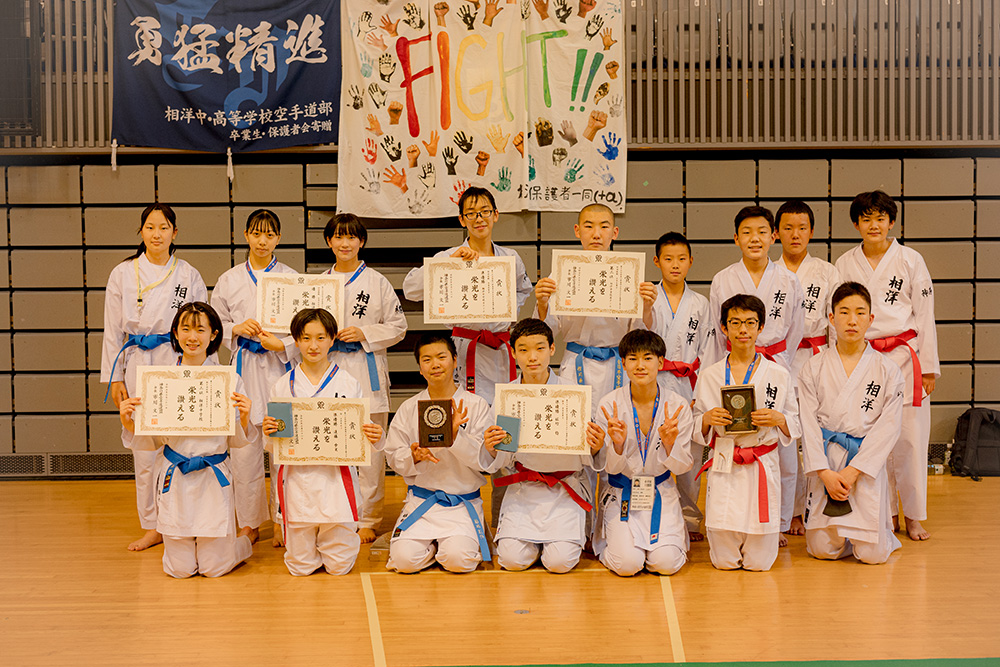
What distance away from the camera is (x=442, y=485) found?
3.92m

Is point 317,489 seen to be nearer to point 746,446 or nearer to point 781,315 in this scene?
point 746,446

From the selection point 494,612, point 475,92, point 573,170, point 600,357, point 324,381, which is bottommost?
point 494,612

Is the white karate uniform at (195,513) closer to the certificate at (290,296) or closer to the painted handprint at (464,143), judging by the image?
the certificate at (290,296)

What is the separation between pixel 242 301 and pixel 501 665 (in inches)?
101

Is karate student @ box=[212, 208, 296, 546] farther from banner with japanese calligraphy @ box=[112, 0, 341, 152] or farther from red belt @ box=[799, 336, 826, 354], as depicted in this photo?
red belt @ box=[799, 336, 826, 354]

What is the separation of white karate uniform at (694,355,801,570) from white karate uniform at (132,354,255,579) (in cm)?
225

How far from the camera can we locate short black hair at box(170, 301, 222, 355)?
13.0ft

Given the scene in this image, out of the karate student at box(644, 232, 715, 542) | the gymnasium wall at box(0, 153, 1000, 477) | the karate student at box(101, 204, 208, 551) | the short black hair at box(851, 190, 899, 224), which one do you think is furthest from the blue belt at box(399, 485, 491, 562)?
the short black hair at box(851, 190, 899, 224)

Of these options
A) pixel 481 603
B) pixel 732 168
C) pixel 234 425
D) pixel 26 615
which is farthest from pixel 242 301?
pixel 732 168

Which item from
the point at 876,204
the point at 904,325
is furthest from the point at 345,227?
the point at 904,325

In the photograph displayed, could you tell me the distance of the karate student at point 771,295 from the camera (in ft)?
14.0

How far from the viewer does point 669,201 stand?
20.6ft

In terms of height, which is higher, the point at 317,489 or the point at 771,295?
the point at 771,295

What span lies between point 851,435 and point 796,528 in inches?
31.9
